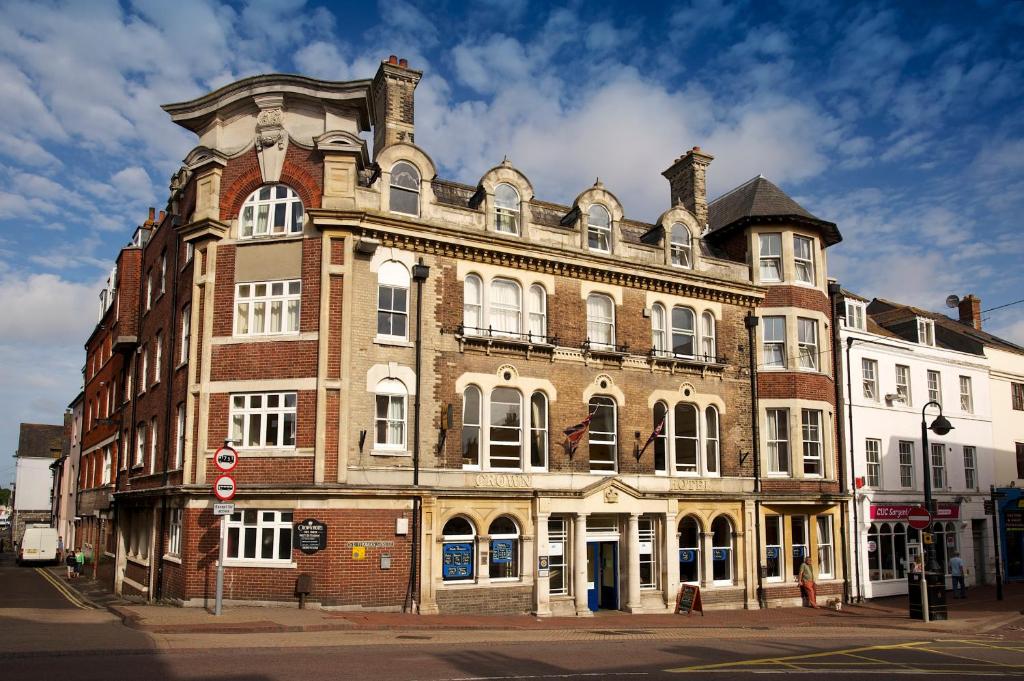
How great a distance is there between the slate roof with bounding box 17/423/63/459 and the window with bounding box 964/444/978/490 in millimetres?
84179

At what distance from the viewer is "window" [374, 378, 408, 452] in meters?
22.4


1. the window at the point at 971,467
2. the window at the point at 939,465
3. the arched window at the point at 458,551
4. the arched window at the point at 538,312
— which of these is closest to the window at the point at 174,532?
the arched window at the point at 458,551

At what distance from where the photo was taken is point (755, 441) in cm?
2858

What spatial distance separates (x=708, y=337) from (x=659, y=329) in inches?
80.4

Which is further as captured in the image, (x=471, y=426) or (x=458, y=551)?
(x=471, y=426)

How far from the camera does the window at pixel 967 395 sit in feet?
121

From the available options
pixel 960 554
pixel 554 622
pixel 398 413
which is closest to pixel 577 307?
pixel 398 413

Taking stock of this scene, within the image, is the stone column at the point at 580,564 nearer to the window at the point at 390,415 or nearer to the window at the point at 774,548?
the window at the point at 390,415

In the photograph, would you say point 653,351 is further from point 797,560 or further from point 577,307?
point 797,560

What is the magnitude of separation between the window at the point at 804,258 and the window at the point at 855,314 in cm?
354

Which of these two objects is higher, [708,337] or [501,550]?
[708,337]

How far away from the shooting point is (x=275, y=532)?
70.1ft

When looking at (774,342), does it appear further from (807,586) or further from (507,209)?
(507,209)

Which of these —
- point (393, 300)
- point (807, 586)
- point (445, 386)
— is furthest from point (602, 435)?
point (807, 586)
